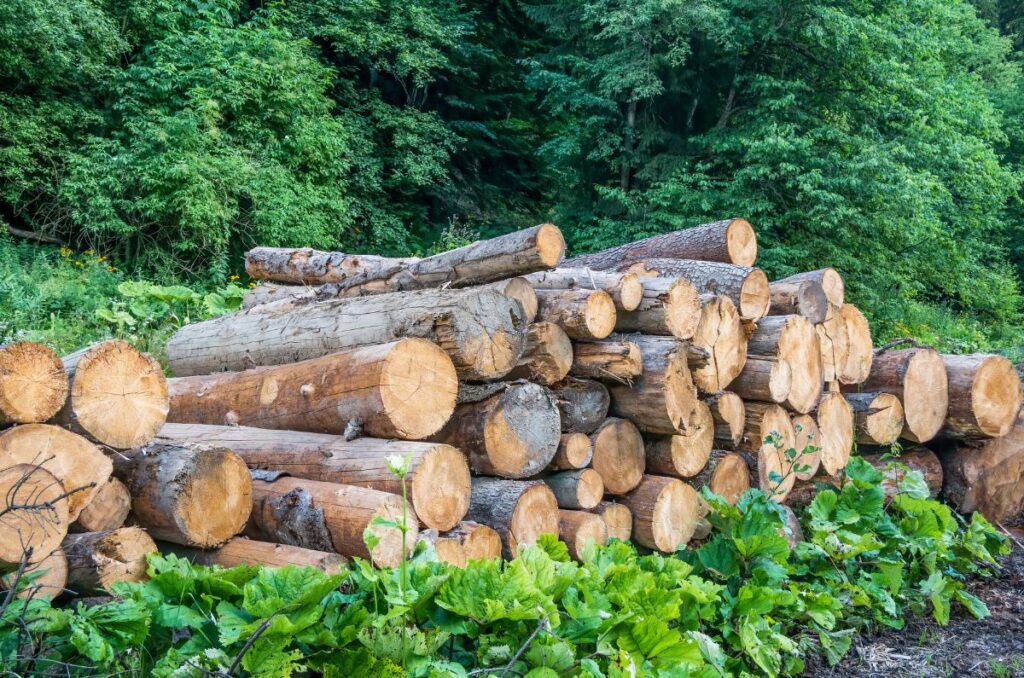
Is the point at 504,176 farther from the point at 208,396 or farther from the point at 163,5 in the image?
the point at 208,396

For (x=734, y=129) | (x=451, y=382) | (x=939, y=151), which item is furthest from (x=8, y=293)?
(x=939, y=151)

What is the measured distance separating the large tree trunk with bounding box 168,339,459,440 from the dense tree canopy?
25.0 feet

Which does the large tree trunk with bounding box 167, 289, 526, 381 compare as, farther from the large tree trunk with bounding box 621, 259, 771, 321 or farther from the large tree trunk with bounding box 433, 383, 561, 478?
the large tree trunk with bounding box 621, 259, 771, 321

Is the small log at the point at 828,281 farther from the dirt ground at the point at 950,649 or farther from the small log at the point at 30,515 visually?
the small log at the point at 30,515

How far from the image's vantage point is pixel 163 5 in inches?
445

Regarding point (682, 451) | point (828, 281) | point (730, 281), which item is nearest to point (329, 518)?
point (682, 451)

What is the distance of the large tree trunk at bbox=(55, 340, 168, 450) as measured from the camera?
2.70 metres

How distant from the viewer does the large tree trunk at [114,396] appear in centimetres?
270

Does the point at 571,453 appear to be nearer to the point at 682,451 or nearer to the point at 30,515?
the point at 682,451

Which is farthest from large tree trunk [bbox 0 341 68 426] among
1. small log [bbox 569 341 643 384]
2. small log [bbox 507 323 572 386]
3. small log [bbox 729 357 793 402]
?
small log [bbox 729 357 793 402]

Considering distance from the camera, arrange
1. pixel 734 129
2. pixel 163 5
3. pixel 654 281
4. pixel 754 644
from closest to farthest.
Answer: pixel 754 644, pixel 654 281, pixel 163 5, pixel 734 129

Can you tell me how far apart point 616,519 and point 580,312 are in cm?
96

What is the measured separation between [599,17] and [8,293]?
28.1 ft

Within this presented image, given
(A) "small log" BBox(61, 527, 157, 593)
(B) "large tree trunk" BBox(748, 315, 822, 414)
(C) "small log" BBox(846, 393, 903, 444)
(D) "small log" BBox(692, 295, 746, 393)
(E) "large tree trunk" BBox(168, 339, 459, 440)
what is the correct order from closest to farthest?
(A) "small log" BBox(61, 527, 157, 593) < (E) "large tree trunk" BBox(168, 339, 459, 440) < (D) "small log" BBox(692, 295, 746, 393) < (B) "large tree trunk" BBox(748, 315, 822, 414) < (C) "small log" BBox(846, 393, 903, 444)
